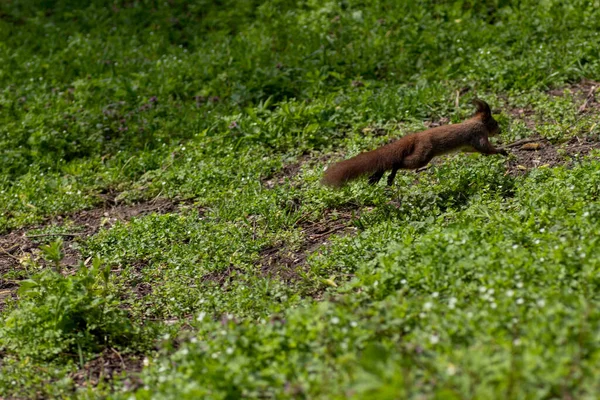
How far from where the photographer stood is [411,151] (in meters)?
6.94

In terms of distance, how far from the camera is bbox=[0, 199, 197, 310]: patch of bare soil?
282 inches

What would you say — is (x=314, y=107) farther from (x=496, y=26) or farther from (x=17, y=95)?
(x=17, y=95)

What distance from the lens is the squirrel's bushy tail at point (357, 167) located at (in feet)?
21.7

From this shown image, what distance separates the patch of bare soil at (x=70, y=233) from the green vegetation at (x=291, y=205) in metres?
0.05

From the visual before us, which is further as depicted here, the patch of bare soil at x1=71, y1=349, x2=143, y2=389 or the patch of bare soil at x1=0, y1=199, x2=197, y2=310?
the patch of bare soil at x1=0, y1=199, x2=197, y2=310

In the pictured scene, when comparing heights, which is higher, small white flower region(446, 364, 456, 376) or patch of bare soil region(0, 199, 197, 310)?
small white flower region(446, 364, 456, 376)

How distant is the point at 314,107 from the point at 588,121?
9.90ft

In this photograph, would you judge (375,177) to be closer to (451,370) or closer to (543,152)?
(543,152)

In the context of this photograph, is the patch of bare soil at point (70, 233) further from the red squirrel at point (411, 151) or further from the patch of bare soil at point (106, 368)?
the red squirrel at point (411, 151)

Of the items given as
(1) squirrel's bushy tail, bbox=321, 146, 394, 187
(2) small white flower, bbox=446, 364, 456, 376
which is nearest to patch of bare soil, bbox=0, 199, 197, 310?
(1) squirrel's bushy tail, bbox=321, 146, 394, 187

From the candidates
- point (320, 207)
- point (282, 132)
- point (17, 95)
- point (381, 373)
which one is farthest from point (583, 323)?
point (17, 95)

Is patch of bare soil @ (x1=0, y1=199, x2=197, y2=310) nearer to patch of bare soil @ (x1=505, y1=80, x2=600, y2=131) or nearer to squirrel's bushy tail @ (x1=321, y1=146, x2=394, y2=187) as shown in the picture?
squirrel's bushy tail @ (x1=321, y1=146, x2=394, y2=187)

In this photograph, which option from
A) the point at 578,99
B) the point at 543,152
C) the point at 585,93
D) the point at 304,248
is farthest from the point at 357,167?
the point at 585,93

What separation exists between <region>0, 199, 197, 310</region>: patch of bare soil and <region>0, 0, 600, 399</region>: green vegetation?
0.05 m
